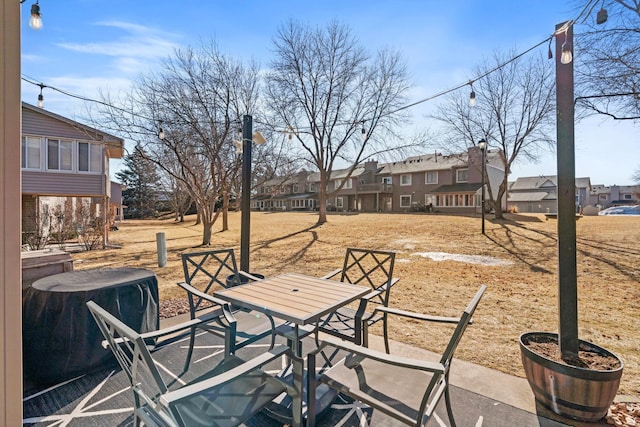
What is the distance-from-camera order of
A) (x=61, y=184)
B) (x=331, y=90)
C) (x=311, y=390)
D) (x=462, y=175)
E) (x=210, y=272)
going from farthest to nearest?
(x=462, y=175), (x=331, y=90), (x=61, y=184), (x=210, y=272), (x=311, y=390)

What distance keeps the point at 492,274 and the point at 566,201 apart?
5.43m

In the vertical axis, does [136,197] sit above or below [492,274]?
above

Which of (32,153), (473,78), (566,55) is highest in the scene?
(473,78)

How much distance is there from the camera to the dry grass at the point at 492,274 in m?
3.78

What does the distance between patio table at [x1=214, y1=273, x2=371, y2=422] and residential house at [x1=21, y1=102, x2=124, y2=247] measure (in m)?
11.7

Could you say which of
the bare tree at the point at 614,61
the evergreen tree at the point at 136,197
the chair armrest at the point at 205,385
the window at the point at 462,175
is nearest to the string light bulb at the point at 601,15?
the chair armrest at the point at 205,385

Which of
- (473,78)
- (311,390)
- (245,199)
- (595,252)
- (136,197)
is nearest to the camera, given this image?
(311,390)

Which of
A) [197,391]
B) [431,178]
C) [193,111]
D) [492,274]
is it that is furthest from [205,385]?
[431,178]

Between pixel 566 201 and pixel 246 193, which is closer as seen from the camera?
pixel 566 201

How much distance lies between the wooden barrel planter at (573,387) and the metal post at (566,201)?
307mm

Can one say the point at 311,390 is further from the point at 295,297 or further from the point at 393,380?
the point at 295,297

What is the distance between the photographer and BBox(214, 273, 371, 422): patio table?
2240mm

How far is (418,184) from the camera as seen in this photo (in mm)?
30312

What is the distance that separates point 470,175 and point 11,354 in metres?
30.4
